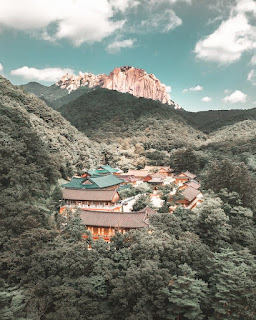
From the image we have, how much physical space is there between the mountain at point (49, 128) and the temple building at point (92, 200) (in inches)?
489

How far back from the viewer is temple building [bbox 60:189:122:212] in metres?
30.8

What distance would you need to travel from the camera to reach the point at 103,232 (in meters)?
24.5

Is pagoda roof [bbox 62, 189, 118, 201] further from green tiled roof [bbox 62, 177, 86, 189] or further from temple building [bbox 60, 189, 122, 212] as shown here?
green tiled roof [bbox 62, 177, 86, 189]

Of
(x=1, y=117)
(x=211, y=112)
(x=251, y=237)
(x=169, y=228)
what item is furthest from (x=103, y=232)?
(x=211, y=112)

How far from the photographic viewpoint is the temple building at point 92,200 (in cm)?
3077

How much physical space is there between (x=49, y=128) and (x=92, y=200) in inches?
1267

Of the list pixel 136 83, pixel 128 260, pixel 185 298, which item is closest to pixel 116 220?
pixel 128 260

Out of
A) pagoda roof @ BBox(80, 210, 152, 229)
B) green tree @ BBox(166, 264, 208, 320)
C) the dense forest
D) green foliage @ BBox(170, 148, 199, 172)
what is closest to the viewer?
green tree @ BBox(166, 264, 208, 320)

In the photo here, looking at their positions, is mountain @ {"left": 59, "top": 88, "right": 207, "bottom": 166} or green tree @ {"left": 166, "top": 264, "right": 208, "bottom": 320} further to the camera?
mountain @ {"left": 59, "top": 88, "right": 207, "bottom": 166}

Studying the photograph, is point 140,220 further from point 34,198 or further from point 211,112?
point 211,112

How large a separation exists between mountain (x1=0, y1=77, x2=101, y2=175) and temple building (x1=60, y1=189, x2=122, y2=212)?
40.8 ft

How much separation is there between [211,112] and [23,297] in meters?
172

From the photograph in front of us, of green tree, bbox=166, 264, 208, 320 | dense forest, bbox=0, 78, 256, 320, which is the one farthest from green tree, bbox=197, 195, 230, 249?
green tree, bbox=166, 264, 208, 320

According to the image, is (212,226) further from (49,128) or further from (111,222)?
(49,128)
